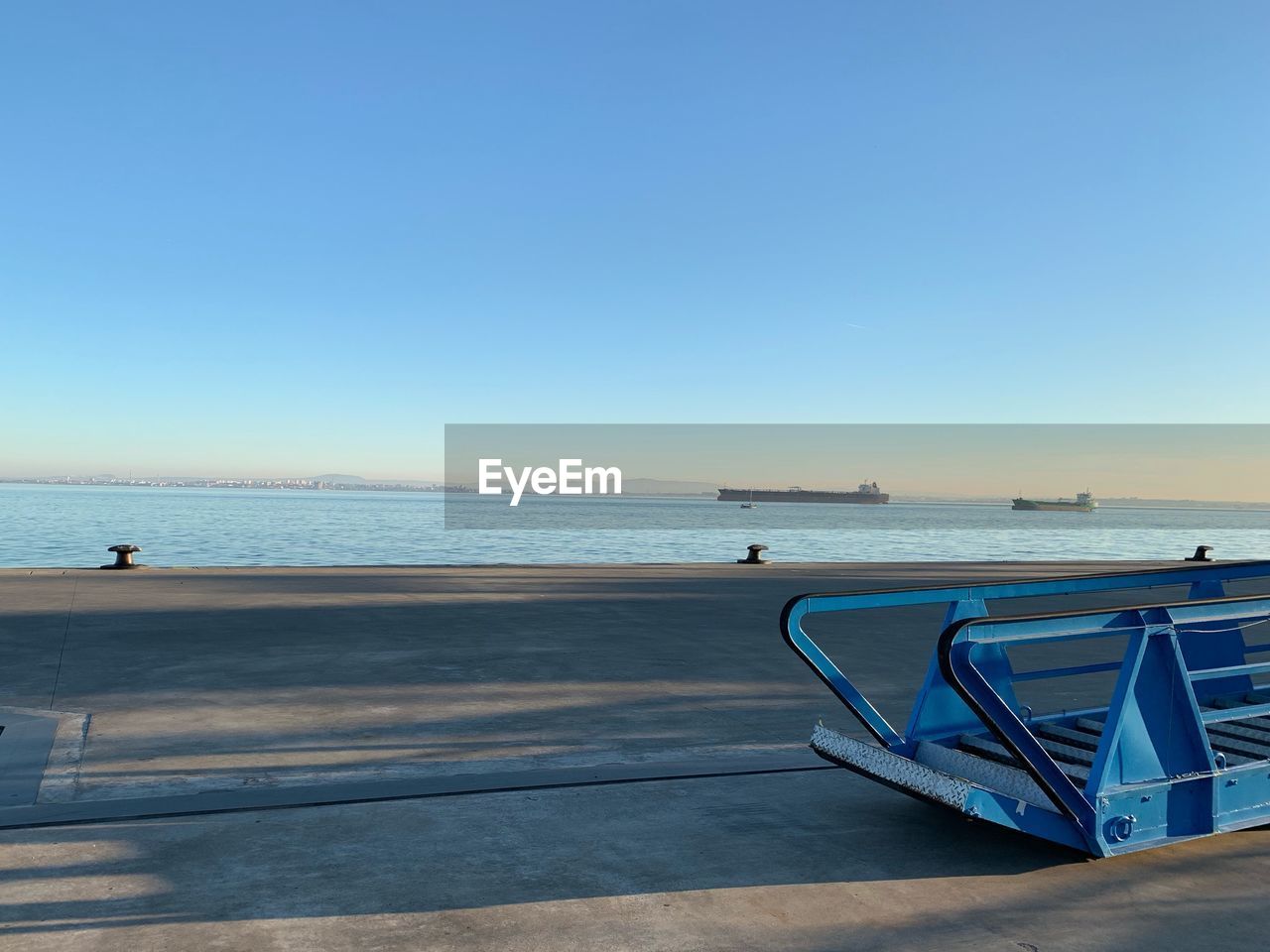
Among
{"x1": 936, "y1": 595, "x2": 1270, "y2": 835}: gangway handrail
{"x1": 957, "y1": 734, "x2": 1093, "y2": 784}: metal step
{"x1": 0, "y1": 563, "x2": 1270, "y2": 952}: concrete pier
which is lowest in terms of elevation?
{"x1": 0, "y1": 563, "x2": 1270, "y2": 952}: concrete pier

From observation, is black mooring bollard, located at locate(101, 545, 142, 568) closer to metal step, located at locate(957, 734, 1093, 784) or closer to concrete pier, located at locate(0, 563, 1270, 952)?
concrete pier, located at locate(0, 563, 1270, 952)

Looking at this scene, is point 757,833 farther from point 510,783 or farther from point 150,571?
point 150,571

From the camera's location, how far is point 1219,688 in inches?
247

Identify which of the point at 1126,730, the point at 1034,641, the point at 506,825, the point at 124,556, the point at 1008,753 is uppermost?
the point at 1034,641

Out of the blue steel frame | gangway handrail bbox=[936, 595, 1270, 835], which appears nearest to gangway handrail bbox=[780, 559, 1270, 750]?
the blue steel frame

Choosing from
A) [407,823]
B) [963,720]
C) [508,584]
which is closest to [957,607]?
[963,720]

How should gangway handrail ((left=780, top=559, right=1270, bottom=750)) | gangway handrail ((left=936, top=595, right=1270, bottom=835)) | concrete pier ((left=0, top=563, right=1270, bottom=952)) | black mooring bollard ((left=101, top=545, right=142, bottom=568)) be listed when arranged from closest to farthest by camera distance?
concrete pier ((left=0, top=563, right=1270, bottom=952)) → gangway handrail ((left=936, top=595, right=1270, bottom=835)) → gangway handrail ((left=780, top=559, right=1270, bottom=750)) → black mooring bollard ((left=101, top=545, right=142, bottom=568))

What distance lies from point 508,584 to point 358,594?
3.02 meters

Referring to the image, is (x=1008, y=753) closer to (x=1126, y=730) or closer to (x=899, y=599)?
(x=1126, y=730)

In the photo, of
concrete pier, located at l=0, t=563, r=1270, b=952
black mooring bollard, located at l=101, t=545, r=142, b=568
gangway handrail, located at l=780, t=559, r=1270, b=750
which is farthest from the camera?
black mooring bollard, located at l=101, t=545, r=142, b=568

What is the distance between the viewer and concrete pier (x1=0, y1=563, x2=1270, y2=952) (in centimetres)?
364

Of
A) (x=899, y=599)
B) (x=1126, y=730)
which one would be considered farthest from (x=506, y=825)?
(x=1126, y=730)

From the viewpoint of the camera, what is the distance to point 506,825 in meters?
4.70

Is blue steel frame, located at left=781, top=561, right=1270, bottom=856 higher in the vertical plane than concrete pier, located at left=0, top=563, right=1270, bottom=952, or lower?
higher
